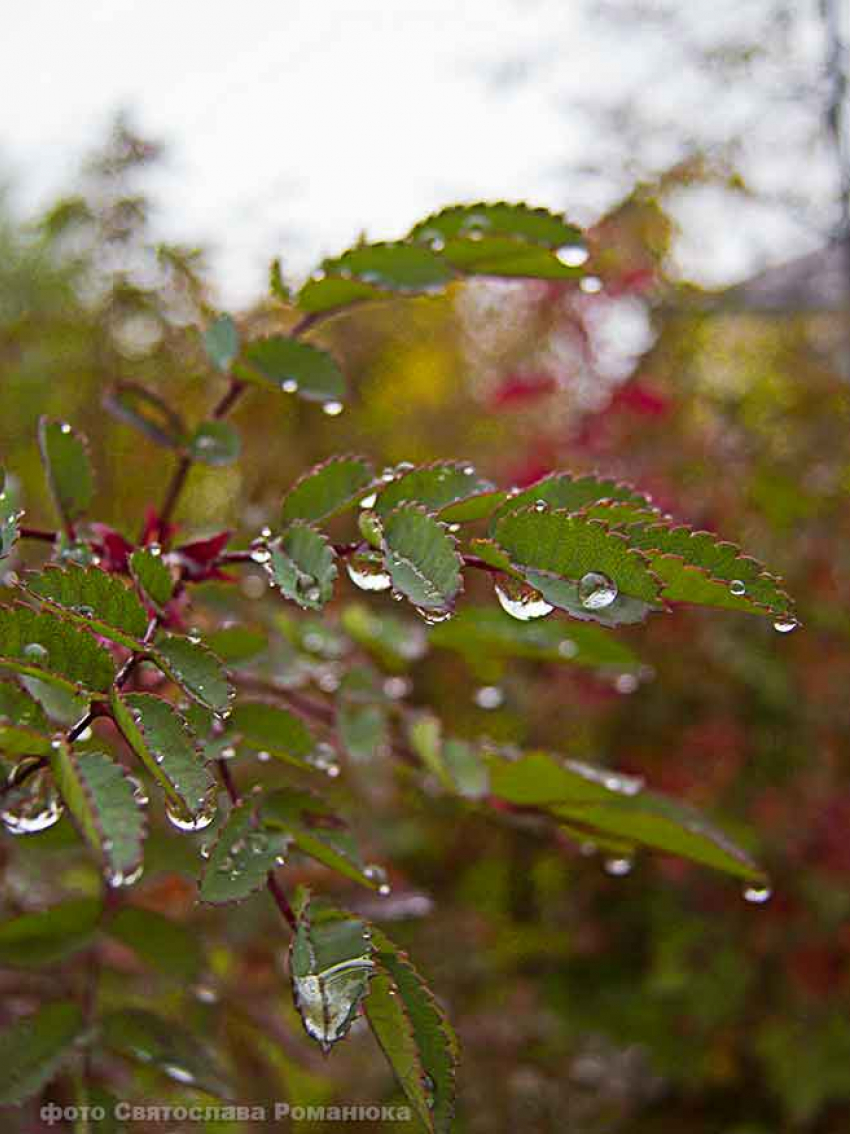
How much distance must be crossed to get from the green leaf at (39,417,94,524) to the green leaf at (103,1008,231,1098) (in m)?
0.36

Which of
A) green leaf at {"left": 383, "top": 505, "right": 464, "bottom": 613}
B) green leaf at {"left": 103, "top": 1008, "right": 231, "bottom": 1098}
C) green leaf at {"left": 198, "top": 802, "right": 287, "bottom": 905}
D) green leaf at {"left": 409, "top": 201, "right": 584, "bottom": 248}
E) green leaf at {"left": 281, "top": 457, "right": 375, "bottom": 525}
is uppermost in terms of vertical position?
green leaf at {"left": 409, "top": 201, "right": 584, "bottom": 248}

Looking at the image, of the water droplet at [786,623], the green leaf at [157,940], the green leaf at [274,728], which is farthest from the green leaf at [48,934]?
the water droplet at [786,623]

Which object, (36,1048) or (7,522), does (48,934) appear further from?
(7,522)

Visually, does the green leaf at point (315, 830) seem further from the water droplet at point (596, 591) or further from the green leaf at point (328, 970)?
the water droplet at point (596, 591)

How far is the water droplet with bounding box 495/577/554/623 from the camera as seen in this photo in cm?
55

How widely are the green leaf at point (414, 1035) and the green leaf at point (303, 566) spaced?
0.17 m

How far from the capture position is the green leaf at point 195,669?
522 millimetres

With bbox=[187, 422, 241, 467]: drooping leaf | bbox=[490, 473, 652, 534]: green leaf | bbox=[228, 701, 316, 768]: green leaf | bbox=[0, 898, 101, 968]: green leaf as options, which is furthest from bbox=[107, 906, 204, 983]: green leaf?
bbox=[490, 473, 652, 534]: green leaf

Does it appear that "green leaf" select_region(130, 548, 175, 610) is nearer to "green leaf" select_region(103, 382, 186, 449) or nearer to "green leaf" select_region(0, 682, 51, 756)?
"green leaf" select_region(0, 682, 51, 756)

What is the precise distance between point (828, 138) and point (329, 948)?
1555 mm

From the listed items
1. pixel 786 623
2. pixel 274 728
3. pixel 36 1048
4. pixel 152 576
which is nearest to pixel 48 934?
pixel 36 1048

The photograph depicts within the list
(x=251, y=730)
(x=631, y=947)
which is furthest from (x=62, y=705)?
(x=631, y=947)

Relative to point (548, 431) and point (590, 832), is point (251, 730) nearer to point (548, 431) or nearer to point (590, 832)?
point (590, 832)

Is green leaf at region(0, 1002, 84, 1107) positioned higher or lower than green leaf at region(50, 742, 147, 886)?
lower
